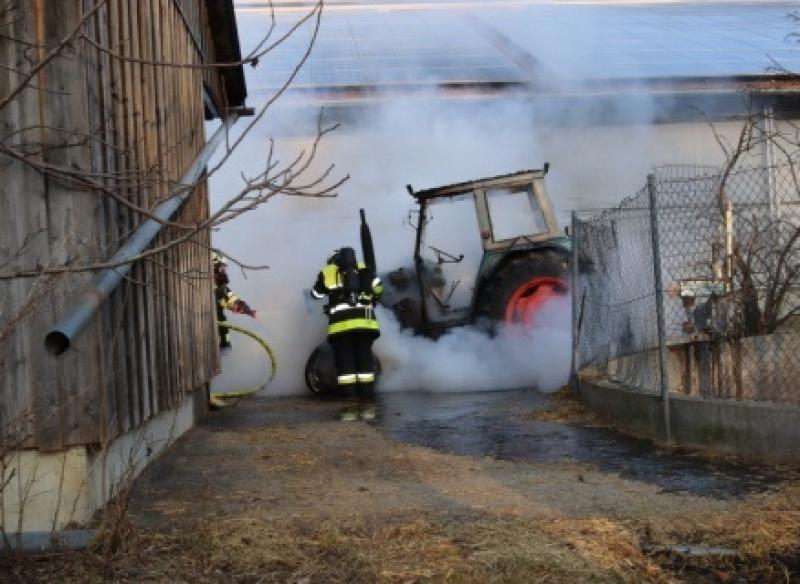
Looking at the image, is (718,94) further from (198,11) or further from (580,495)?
Answer: (580,495)

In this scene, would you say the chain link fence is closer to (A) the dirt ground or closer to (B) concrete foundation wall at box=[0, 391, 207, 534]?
(A) the dirt ground

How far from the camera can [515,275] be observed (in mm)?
11211

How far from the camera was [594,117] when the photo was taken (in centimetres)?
1762

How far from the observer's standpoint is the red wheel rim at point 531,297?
11133 millimetres

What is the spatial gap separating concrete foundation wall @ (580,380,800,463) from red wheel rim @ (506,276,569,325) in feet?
12.0

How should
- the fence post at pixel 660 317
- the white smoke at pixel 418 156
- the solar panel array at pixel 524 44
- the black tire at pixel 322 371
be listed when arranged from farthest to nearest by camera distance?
1. the solar panel array at pixel 524 44
2. the white smoke at pixel 418 156
3. the black tire at pixel 322 371
4. the fence post at pixel 660 317

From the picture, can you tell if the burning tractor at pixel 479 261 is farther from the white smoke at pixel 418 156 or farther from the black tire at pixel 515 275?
the white smoke at pixel 418 156

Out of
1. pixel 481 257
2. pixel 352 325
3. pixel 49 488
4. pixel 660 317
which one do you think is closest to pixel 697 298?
pixel 660 317

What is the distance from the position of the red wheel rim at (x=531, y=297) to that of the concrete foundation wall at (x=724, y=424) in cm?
366

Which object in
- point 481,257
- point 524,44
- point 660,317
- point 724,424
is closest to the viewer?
point 724,424

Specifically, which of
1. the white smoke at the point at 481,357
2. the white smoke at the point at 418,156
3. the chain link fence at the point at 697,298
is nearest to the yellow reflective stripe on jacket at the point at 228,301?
the white smoke at the point at 481,357

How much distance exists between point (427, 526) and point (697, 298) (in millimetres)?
5573

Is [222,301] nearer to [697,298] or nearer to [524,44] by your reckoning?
[697,298]

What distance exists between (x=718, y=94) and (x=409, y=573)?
16146 millimetres
